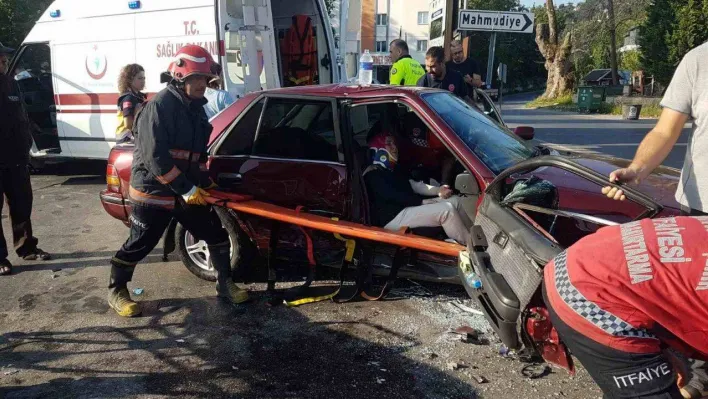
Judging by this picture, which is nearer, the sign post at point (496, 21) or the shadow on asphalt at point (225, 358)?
the shadow on asphalt at point (225, 358)

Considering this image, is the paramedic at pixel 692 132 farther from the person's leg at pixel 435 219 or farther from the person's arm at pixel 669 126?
the person's leg at pixel 435 219

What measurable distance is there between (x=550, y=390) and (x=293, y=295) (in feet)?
6.36

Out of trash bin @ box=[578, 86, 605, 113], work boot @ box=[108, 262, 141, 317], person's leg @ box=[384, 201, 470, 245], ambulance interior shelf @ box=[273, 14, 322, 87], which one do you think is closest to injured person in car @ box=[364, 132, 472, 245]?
person's leg @ box=[384, 201, 470, 245]

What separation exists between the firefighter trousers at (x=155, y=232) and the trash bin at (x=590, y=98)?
73.2 ft

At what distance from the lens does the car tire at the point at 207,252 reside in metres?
4.30

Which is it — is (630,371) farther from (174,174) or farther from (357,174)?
(174,174)

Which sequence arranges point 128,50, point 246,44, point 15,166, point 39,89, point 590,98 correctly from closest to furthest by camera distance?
1. point 15,166
2. point 246,44
3. point 128,50
4. point 39,89
5. point 590,98

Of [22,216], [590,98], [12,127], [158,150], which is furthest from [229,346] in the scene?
[590,98]

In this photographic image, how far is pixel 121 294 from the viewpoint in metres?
3.95

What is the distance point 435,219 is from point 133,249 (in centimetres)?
214

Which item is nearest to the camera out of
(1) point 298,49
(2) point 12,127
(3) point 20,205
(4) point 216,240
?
(4) point 216,240

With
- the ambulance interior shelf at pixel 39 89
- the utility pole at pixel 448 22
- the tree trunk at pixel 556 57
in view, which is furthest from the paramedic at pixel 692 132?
the tree trunk at pixel 556 57

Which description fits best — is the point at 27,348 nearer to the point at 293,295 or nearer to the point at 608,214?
the point at 293,295

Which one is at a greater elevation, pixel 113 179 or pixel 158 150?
pixel 158 150
